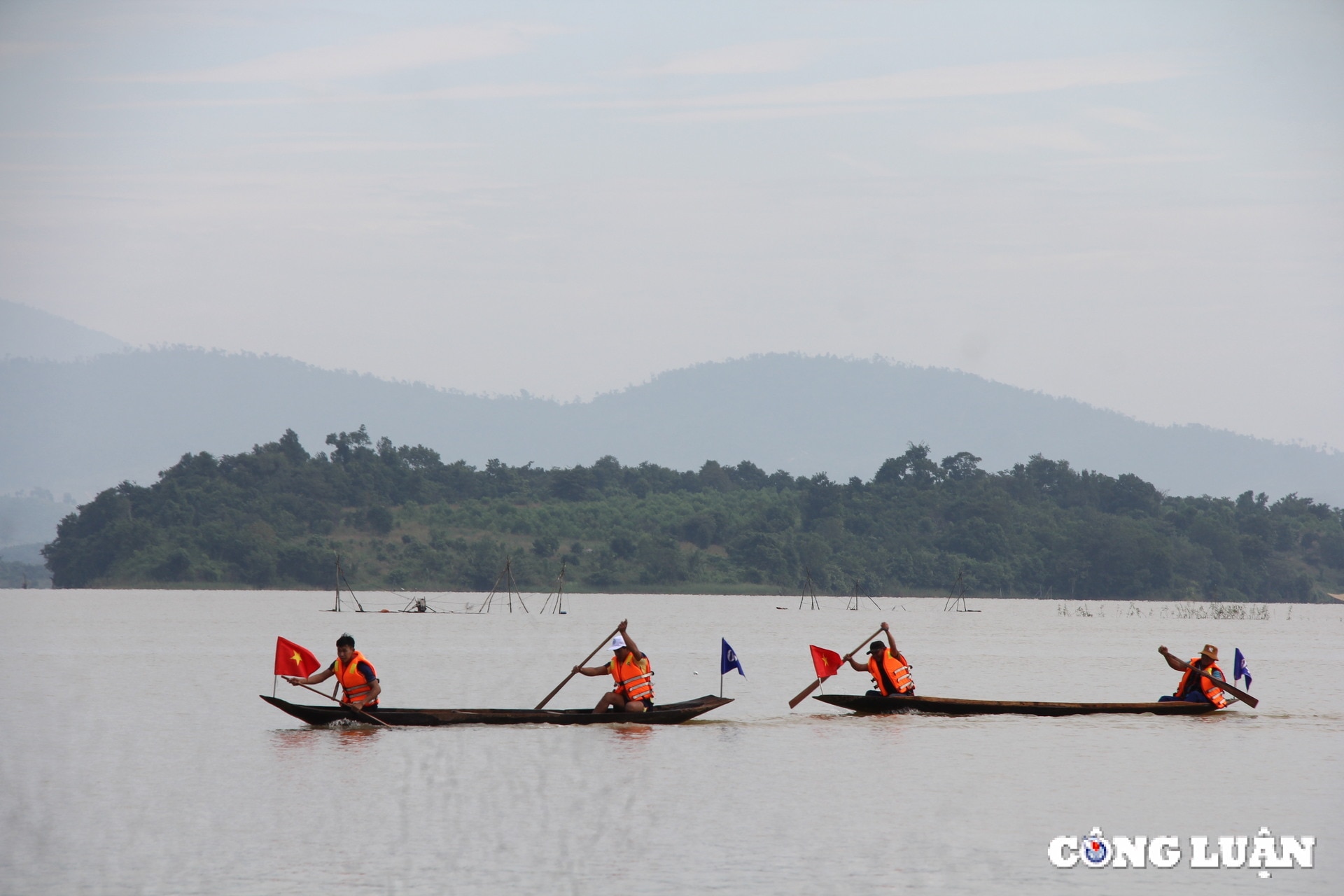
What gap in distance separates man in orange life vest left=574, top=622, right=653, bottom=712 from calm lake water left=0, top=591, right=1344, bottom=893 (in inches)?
24.4

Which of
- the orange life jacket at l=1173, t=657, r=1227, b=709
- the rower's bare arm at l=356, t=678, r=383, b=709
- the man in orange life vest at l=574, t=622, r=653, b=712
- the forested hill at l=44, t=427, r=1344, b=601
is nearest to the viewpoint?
the rower's bare arm at l=356, t=678, r=383, b=709

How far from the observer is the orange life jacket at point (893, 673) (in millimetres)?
29125

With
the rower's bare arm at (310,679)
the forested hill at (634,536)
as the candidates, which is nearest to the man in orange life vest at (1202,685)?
the rower's bare arm at (310,679)

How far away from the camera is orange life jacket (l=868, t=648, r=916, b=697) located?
1147 inches

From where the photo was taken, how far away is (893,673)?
29188 millimetres

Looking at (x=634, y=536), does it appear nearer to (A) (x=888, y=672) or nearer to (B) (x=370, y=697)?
(A) (x=888, y=672)

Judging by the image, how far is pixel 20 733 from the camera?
91.0 feet

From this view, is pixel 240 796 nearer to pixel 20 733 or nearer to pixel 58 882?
pixel 58 882

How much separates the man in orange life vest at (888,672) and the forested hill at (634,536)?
102 metres

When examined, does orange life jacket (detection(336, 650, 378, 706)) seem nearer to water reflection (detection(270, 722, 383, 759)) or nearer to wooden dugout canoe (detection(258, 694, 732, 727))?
wooden dugout canoe (detection(258, 694, 732, 727))

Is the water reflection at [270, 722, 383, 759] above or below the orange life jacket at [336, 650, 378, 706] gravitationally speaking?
below

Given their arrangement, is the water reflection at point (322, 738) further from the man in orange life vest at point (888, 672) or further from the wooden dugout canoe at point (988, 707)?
the man in orange life vest at point (888, 672)

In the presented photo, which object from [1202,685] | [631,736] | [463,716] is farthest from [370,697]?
[1202,685]

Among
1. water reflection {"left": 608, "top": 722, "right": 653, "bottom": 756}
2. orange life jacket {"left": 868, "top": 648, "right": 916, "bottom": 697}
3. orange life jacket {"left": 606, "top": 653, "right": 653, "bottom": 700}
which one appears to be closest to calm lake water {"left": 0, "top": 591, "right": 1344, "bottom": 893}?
water reflection {"left": 608, "top": 722, "right": 653, "bottom": 756}
